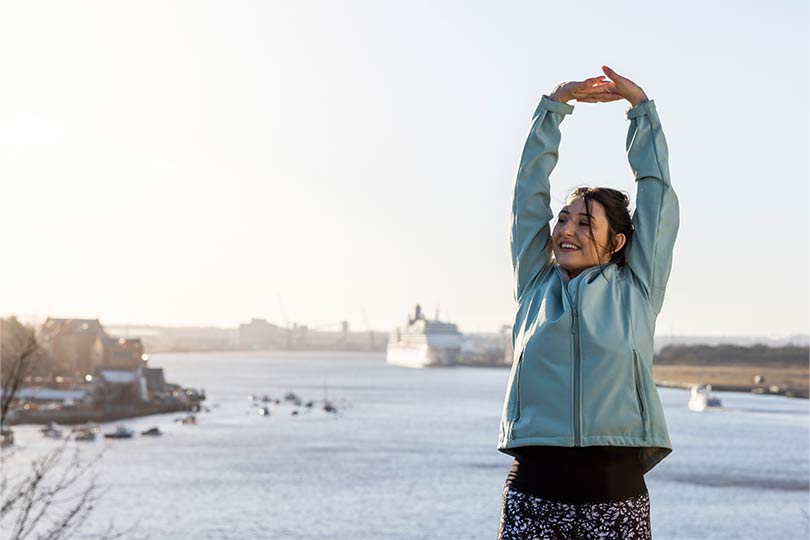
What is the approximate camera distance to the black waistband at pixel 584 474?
1227 millimetres

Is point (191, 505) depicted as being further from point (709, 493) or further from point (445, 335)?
point (445, 335)

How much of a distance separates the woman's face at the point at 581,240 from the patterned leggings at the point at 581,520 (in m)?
0.26

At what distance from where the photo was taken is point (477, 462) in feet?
86.9

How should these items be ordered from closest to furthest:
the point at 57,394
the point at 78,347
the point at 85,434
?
the point at 85,434
the point at 57,394
the point at 78,347

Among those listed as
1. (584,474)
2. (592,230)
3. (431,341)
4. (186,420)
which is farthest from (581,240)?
(431,341)

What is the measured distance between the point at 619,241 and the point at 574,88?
197 millimetres

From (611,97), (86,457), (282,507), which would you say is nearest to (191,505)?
(282,507)

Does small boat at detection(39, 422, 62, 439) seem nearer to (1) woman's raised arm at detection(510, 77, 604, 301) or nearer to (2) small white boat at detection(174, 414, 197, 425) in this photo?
(2) small white boat at detection(174, 414, 197, 425)

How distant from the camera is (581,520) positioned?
48.0 inches

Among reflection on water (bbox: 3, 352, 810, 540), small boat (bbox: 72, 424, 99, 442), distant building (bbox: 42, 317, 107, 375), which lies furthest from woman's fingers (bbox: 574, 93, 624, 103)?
distant building (bbox: 42, 317, 107, 375)

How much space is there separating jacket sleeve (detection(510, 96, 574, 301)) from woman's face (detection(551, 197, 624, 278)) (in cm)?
5

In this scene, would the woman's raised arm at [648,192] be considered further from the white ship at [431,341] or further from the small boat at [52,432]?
the white ship at [431,341]

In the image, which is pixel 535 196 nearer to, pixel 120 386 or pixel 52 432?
pixel 52 432

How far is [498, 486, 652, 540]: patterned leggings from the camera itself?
1218 mm
